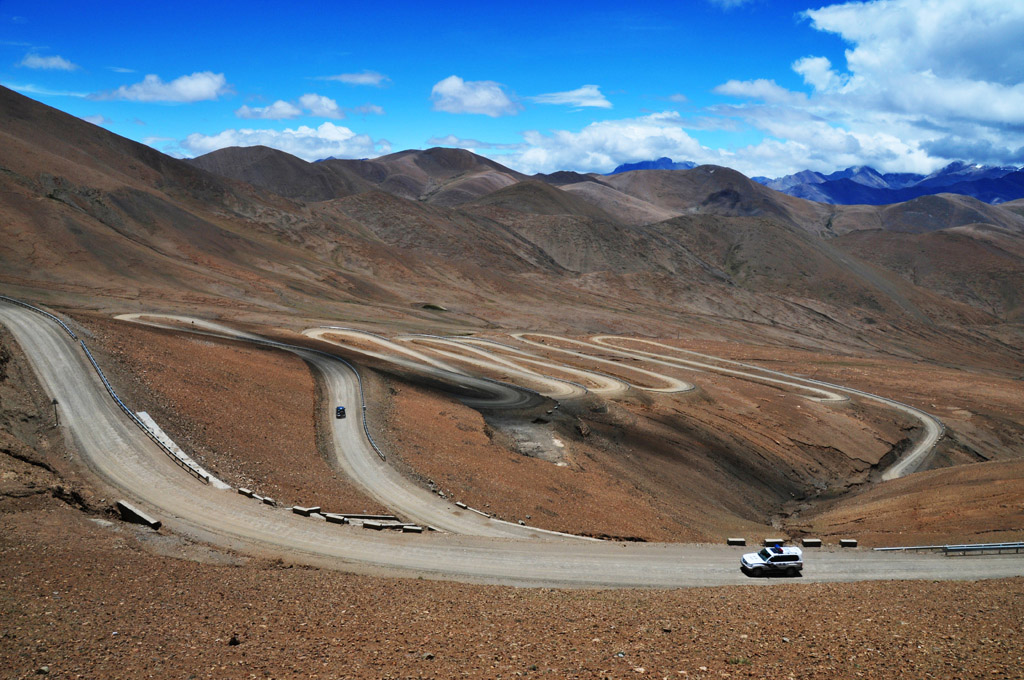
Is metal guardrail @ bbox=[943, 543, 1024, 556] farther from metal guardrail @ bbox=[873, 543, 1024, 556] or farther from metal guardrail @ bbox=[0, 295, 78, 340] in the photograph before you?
metal guardrail @ bbox=[0, 295, 78, 340]

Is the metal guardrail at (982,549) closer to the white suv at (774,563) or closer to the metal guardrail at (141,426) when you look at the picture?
the white suv at (774,563)

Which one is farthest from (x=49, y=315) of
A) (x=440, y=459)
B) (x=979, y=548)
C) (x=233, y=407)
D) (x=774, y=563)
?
(x=979, y=548)

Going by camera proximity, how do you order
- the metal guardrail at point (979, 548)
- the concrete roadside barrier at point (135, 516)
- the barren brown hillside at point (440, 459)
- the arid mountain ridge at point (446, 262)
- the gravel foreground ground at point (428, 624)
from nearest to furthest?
1. the gravel foreground ground at point (428, 624)
2. the barren brown hillside at point (440, 459)
3. the concrete roadside barrier at point (135, 516)
4. the metal guardrail at point (979, 548)
5. the arid mountain ridge at point (446, 262)

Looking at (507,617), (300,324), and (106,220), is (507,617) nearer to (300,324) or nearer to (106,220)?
(300,324)

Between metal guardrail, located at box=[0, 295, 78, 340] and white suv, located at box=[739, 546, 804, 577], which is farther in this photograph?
metal guardrail, located at box=[0, 295, 78, 340]

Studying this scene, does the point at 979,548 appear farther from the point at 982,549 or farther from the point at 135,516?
the point at 135,516

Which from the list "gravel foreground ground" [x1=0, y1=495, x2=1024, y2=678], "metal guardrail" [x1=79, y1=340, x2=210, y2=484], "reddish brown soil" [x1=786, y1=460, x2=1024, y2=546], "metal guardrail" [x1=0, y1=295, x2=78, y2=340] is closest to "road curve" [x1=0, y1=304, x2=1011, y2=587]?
"metal guardrail" [x1=79, y1=340, x2=210, y2=484]

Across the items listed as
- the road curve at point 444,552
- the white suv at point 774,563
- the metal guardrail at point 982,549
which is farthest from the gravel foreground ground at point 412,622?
the metal guardrail at point 982,549
